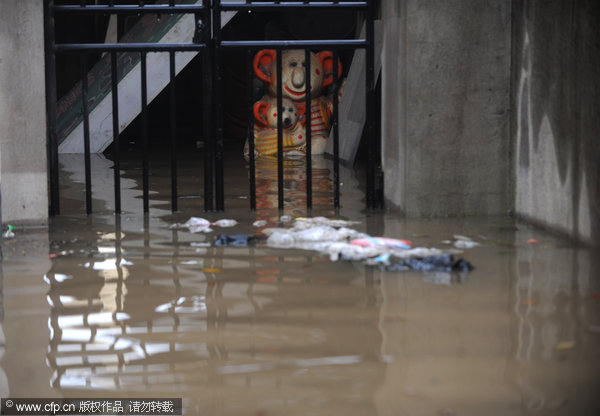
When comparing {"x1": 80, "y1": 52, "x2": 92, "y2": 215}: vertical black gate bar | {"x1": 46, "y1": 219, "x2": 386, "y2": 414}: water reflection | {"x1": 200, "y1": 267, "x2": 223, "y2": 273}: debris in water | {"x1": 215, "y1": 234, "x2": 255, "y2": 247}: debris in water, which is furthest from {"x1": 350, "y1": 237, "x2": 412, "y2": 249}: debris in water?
{"x1": 80, "y1": 52, "x2": 92, "y2": 215}: vertical black gate bar

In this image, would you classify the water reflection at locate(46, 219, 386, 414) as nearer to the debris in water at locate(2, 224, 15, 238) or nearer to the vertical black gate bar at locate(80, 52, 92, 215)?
the debris in water at locate(2, 224, 15, 238)

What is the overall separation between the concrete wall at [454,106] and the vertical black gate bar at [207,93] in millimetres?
1549

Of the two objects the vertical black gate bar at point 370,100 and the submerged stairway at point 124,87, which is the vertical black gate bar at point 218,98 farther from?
the submerged stairway at point 124,87

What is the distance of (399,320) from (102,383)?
1.39m

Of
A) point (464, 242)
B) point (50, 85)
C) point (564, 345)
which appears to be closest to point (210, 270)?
point (464, 242)

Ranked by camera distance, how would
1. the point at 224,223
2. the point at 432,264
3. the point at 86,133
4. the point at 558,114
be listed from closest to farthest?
the point at 432,264 < the point at 558,114 < the point at 224,223 < the point at 86,133

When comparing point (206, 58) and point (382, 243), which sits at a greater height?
point (206, 58)

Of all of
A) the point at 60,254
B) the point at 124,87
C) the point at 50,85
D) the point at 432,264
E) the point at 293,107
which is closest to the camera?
the point at 432,264

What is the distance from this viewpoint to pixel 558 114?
18.4 feet

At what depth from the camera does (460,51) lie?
641cm

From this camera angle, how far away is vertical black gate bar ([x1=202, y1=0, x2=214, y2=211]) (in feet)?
22.9

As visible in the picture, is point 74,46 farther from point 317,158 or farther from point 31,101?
point 317,158

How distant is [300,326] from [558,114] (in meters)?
2.75

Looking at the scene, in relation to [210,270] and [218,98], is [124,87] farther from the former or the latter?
[210,270]
